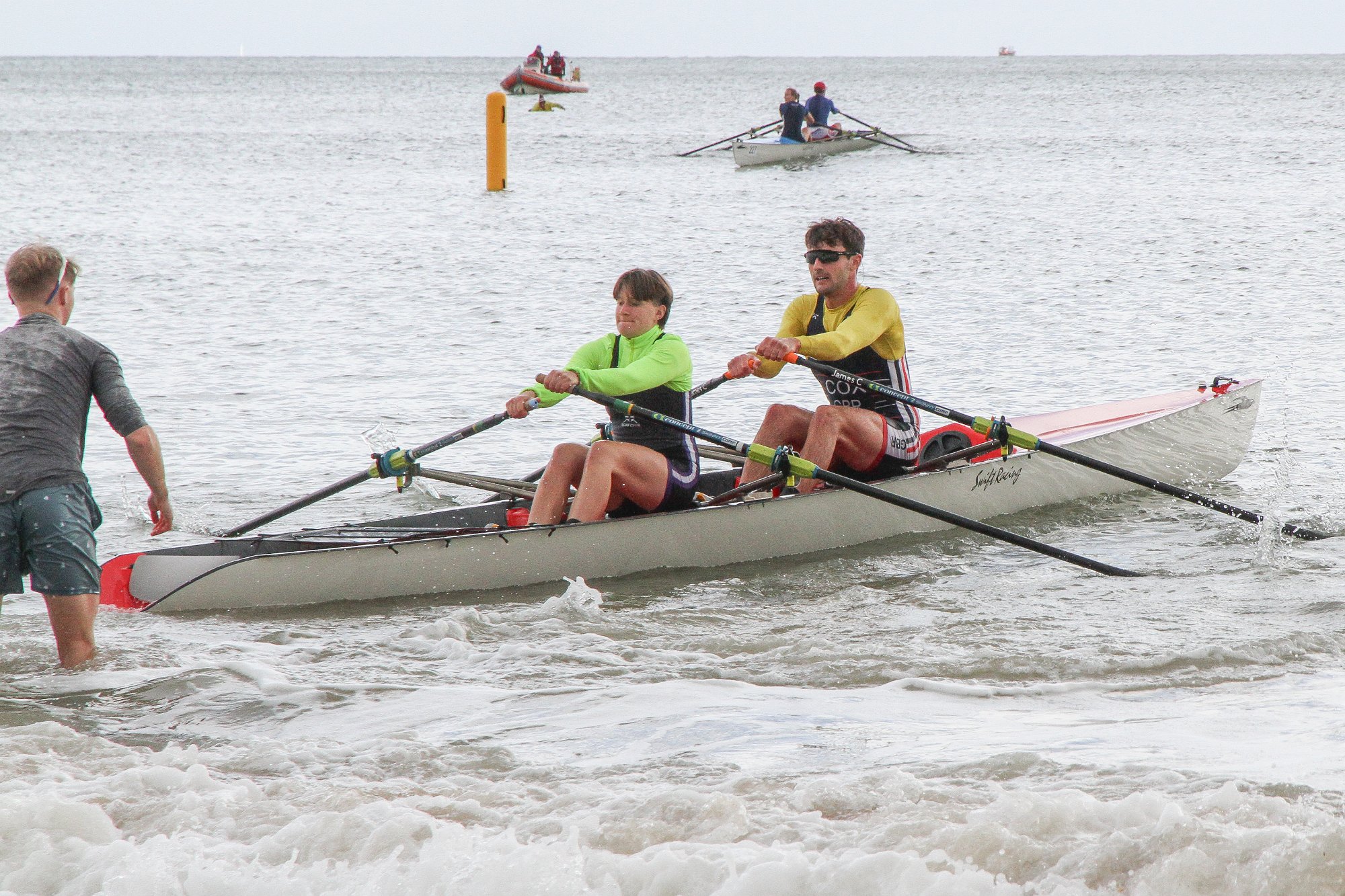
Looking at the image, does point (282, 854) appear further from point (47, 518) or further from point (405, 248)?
point (405, 248)

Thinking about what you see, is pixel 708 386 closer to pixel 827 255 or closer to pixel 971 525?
pixel 827 255

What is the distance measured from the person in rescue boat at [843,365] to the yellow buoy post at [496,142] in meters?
17.4

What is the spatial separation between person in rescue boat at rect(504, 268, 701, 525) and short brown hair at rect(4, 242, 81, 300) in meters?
2.17

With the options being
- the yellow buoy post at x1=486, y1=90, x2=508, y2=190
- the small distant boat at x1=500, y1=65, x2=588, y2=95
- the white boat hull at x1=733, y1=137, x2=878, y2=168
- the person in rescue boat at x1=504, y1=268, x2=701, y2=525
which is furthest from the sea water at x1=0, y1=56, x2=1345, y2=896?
the small distant boat at x1=500, y1=65, x2=588, y2=95

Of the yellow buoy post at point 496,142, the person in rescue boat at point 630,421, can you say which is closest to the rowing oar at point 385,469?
the person in rescue boat at point 630,421

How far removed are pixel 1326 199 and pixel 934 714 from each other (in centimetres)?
2390

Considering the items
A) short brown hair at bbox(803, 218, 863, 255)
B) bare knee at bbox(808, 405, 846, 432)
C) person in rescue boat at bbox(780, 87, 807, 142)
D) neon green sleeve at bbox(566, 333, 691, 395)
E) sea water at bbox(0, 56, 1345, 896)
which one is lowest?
sea water at bbox(0, 56, 1345, 896)

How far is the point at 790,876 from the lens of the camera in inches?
123

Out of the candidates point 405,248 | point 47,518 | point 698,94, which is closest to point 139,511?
point 47,518

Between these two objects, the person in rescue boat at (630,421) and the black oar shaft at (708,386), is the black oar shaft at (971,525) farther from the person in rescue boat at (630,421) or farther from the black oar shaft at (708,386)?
the black oar shaft at (708,386)

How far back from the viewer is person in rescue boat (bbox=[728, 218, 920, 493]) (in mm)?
6410

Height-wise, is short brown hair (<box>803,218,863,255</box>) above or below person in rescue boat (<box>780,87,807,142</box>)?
below

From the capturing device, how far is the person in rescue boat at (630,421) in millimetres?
5895

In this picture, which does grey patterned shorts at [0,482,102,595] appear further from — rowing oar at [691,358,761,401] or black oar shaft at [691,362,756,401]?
black oar shaft at [691,362,756,401]
